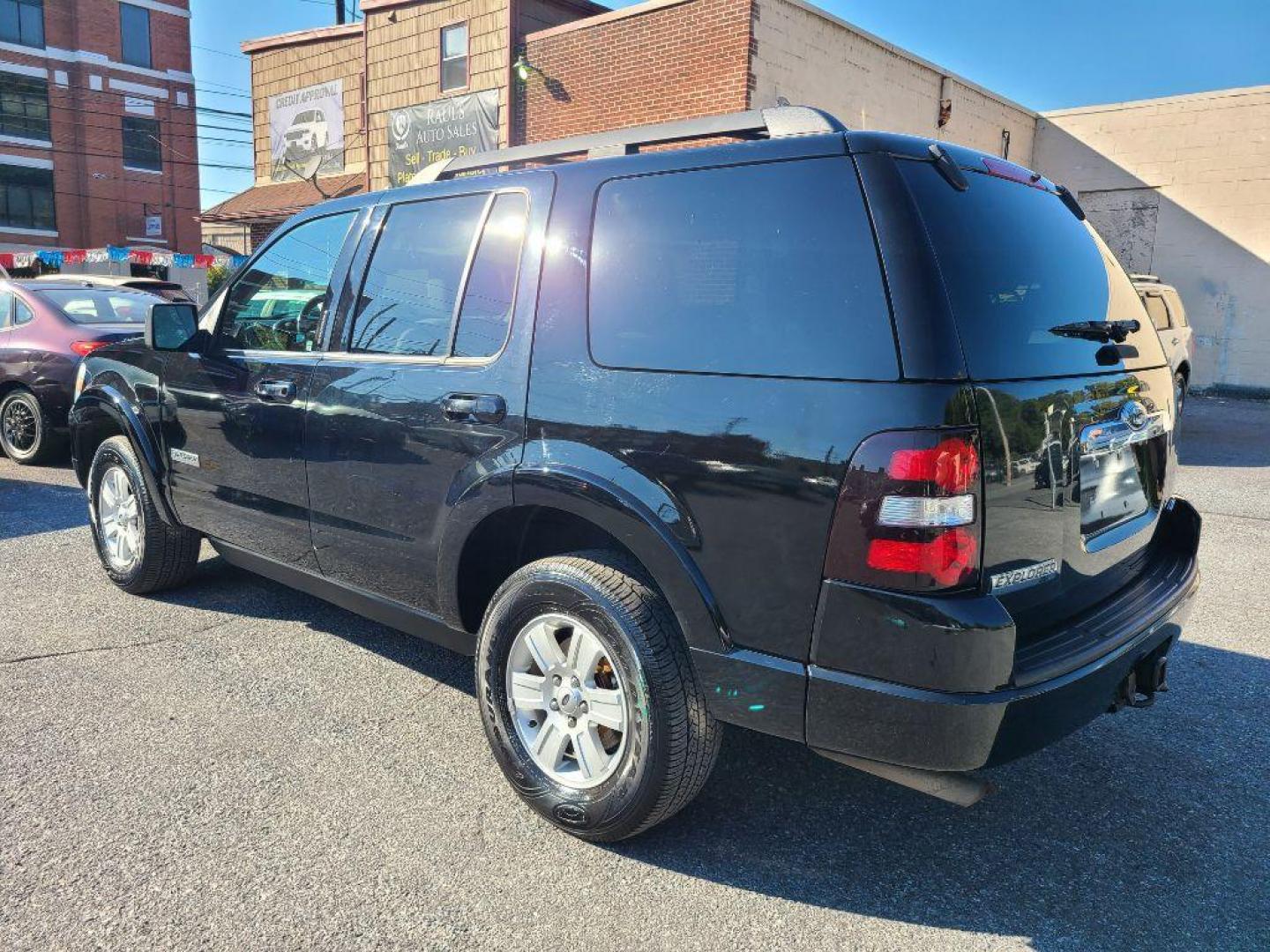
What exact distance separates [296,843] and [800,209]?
7.29 feet

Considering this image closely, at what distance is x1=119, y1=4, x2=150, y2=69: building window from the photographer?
41625 mm

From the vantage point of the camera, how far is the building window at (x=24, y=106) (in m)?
38.8

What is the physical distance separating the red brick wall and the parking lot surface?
10606mm

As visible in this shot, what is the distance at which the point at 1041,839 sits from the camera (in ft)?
9.32

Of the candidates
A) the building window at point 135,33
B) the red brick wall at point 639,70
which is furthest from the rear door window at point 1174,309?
the building window at point 135,33

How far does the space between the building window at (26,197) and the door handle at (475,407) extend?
4445 cm

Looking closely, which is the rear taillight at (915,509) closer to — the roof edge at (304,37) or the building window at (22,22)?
the roof edge at (304,37)

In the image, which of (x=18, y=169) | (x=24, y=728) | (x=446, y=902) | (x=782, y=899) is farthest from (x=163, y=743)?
(x=18, y=169)

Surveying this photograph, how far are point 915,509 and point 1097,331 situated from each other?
95 cm

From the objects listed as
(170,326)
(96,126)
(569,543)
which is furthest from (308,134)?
(96,126)

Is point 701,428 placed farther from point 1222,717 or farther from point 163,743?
point 1222,717

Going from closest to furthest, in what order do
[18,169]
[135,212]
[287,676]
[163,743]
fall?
[163,743], [287,676], [18,169], [135,212]

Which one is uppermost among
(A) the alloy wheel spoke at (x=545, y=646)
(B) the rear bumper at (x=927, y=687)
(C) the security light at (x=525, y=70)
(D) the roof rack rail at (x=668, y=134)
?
(C) the security light at (x=525, y=70)

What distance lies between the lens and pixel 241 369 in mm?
3914
